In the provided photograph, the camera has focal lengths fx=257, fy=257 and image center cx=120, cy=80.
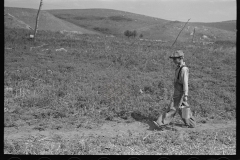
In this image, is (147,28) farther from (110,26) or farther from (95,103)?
(95,103)

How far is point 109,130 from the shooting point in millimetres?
6340

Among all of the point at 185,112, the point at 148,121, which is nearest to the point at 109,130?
the point at 148,121

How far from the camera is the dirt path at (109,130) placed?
5.84 m

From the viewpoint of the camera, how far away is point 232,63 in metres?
19.7

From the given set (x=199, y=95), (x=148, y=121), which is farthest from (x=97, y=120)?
(x=199, y=95)

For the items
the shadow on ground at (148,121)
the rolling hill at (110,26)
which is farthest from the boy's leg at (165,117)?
the rolling hill at (110,26)

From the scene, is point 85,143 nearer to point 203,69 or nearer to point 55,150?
point 55,150

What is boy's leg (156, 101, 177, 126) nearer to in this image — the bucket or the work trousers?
the work trousers

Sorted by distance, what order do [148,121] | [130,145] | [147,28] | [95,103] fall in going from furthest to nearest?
1. [147,28]
2. [95,103]
3. [148,121]
4. [130,145]

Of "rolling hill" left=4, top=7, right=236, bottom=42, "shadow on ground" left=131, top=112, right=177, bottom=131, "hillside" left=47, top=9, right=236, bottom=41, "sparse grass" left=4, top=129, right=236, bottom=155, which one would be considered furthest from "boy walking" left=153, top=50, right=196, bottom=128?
"hillside" left=47, top=9, right=236, bottom=41

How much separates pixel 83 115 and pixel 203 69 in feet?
38.2

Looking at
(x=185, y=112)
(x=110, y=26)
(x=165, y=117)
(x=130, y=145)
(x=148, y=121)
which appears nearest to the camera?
(x=130, y=145)

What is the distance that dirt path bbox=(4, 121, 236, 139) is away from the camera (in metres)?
5.84

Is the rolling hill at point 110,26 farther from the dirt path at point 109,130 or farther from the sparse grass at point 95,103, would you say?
the dirt path at point 109,130
